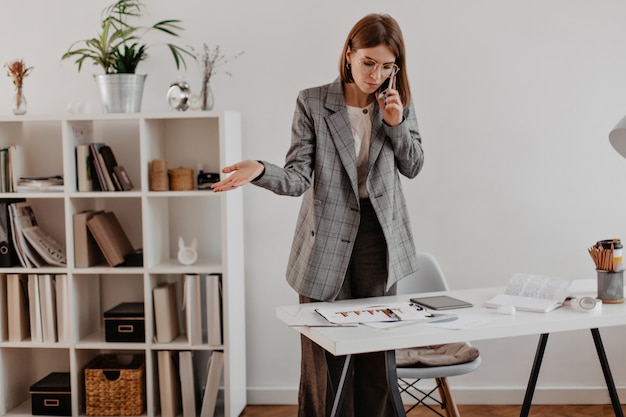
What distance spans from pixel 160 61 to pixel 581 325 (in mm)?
2404

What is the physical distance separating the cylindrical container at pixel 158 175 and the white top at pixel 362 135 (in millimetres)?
1231

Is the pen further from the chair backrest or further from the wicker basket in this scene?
the wicker basket

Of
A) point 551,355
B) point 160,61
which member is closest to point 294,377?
point 551,355

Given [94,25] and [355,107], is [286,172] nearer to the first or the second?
[355,107]

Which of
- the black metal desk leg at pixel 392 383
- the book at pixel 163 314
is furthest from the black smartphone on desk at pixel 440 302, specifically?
the book at pixel 163 314

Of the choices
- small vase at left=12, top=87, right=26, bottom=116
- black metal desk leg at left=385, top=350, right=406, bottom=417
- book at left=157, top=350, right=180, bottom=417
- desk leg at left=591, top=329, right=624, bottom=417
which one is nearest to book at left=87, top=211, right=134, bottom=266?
book at left=157, top=350, right=180, bottom=417

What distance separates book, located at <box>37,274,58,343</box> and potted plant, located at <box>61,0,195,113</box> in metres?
0.85

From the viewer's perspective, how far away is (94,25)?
12.1 ft

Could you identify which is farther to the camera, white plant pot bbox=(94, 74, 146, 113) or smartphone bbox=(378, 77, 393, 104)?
white plant pot bbox=(94, 74, 146, 113)

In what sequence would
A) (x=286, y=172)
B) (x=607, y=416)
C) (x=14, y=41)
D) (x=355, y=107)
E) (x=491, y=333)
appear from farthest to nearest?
(x=14, y=41) < (x=607, y=416) < (x=355, y=107) < (x=286, y=172) < (x=491, y=333)

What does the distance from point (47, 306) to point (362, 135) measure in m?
1.88

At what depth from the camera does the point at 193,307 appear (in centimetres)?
345

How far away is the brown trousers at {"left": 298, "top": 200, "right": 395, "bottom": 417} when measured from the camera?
2492 mm

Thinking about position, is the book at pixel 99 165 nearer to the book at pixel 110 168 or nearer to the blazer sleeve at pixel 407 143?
the book at pixel 110 168
